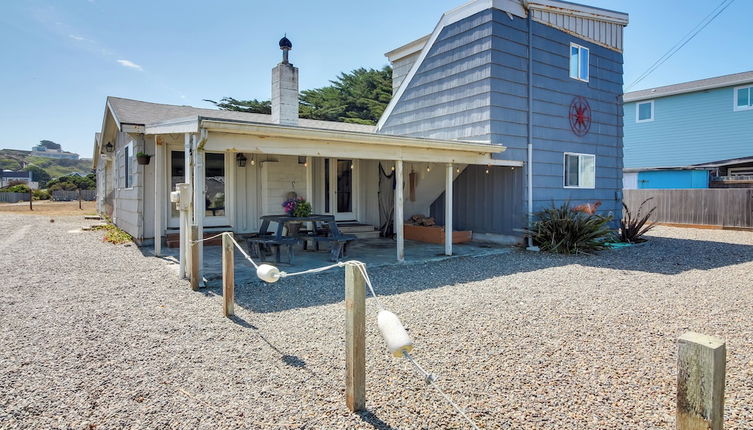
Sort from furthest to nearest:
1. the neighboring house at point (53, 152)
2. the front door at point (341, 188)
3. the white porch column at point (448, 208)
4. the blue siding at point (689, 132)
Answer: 1. the neighboring house at point (53, 152)
2. the blue siding at point (689, 132)
3. the front door at point (341, 188)
4. the white porch column at point (448, 208)

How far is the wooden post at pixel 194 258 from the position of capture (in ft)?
16.8

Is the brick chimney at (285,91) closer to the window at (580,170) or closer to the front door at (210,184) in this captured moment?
the front door at (210,184)

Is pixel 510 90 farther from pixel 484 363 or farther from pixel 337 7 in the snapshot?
pixel 484 363

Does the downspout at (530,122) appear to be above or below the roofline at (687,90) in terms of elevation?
below

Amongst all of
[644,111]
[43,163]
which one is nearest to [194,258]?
[644,111]

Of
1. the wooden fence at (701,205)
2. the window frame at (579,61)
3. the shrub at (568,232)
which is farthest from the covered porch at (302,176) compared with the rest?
the wooden fence at (701,205)

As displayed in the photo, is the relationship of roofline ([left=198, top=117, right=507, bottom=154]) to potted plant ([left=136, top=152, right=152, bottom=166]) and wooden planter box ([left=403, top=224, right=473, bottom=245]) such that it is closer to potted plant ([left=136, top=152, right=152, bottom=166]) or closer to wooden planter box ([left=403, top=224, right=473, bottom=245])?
wooden planter box ([left=403, top=224, right=473, bottom=245])

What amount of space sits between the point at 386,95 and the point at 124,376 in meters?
23.1

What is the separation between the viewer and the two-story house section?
9.04m

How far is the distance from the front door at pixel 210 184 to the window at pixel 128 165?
4.23 feet

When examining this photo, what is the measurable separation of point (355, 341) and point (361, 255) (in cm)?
559

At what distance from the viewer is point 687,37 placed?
586 inches

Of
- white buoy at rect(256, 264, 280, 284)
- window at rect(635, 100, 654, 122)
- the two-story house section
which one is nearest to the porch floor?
the two-story house section

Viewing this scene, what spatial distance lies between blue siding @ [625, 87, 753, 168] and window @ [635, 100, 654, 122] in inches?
5.6
